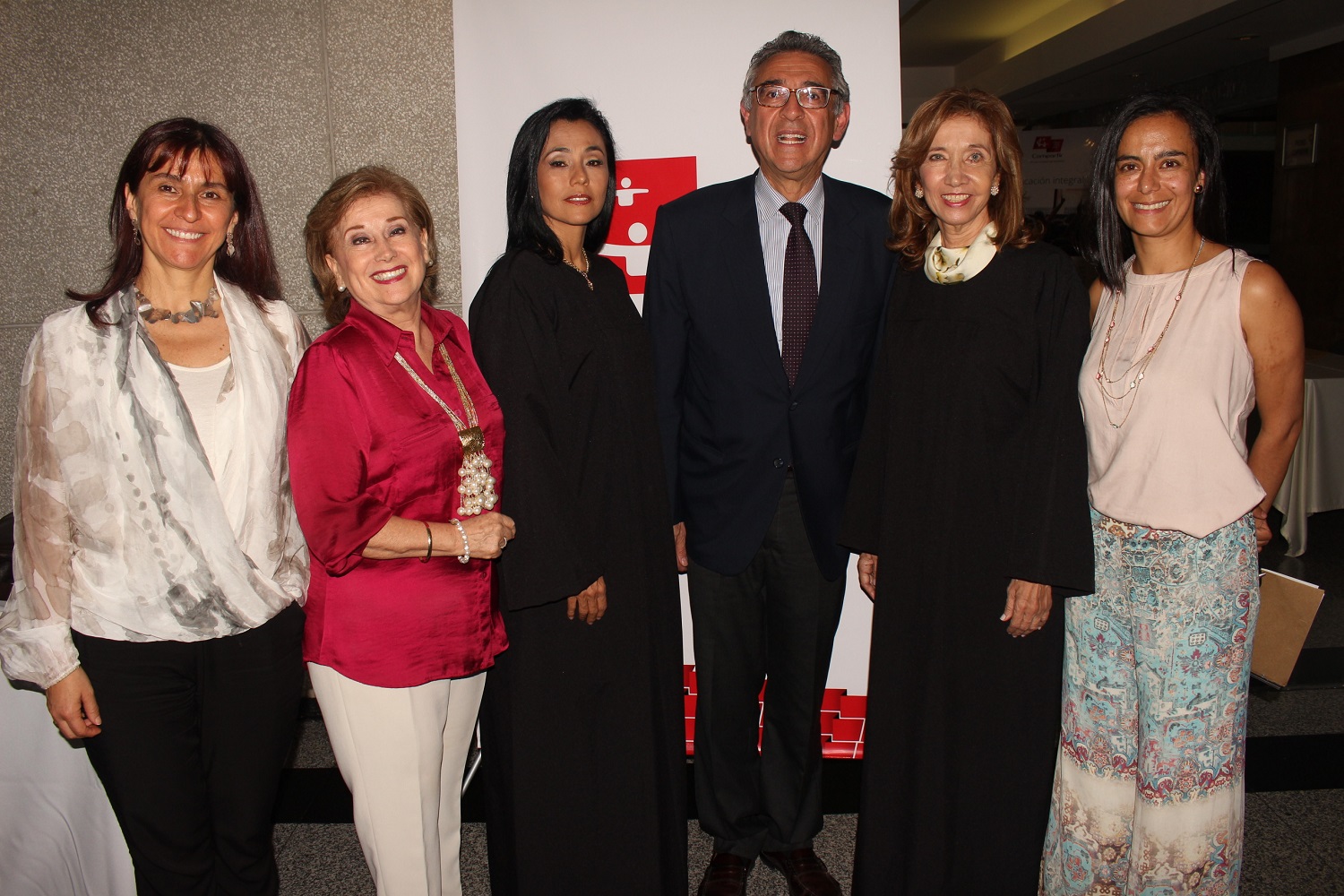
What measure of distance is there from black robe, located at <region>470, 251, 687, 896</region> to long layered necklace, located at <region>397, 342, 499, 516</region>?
0.32ft

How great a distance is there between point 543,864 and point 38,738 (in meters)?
1.15

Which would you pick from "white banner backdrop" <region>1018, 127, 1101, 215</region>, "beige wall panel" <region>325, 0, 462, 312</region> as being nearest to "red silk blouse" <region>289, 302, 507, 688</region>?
"beige wall panel" <region>325, 0, 462, 312</region>

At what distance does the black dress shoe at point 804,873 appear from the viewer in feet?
7.95

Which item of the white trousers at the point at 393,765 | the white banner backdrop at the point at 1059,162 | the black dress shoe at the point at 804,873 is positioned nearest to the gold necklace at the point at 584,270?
the white trousers at the point at 393,765

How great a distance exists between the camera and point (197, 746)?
1.85 meters

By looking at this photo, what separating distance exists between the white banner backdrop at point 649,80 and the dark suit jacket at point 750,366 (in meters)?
0.57

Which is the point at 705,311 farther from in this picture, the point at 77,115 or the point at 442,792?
the point at 77,115

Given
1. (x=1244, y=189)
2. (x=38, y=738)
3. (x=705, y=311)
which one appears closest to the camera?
(x=38, y=738)

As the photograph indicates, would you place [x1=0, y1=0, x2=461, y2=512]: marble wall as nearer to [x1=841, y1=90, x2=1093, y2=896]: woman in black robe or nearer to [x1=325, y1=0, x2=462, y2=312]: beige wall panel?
[x1=325, y1=0, x2=462, y2=312]: beige wall panel

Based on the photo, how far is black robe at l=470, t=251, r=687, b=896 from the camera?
6.51 feet

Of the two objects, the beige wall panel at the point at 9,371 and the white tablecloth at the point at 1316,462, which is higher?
the beige wall panel at the point at 9,371

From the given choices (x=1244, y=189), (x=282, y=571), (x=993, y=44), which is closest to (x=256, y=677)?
(x=282, y=571)

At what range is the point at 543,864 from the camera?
7.04 feet

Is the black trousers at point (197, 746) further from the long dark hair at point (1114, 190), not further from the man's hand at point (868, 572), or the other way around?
the long dark hair at point (1114, 190)
